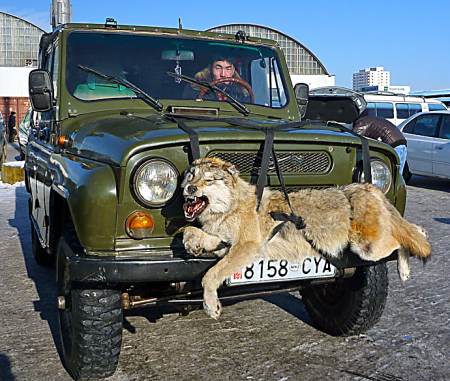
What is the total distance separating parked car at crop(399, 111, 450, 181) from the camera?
479 inches

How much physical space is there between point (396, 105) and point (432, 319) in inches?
603

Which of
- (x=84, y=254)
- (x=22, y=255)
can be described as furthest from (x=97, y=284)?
(x=22, y=255)

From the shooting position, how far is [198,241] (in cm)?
312

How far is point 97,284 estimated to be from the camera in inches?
125

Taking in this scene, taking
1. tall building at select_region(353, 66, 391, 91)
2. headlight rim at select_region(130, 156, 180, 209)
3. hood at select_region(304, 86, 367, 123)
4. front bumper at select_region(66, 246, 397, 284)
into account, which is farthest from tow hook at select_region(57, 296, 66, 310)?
tall building at select_region(353, 66, 391, 91)

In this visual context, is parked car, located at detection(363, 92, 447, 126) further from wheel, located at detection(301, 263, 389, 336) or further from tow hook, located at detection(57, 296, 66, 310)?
tow hook, located at detection(57, 296, 66, 310)

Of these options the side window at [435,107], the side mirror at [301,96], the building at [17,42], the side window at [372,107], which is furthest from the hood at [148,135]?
the building at [17,42]

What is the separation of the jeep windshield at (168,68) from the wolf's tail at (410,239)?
184 cm

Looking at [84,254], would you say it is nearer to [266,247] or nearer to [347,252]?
[266,247]

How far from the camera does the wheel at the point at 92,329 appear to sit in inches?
129

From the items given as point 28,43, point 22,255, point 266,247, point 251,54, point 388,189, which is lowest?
point 22,255

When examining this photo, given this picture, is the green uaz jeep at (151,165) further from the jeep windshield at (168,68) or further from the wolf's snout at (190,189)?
the wolf's snout at (190,189)

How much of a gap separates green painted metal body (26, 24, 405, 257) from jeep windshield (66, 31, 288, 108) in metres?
0.12

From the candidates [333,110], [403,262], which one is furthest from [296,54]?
[403,262]
